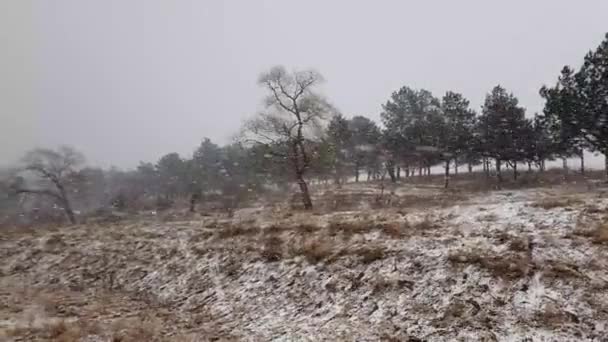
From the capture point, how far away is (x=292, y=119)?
85.5 ft

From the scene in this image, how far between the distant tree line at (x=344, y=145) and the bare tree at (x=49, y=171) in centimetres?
11

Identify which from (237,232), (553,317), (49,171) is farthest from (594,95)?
(49,171)

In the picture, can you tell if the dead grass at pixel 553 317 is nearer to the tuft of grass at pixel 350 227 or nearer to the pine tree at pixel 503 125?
the tuft of grass at pixel 350 227

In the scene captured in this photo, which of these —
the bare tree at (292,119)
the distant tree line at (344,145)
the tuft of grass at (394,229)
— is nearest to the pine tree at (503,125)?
the distant tree line at (344,145)

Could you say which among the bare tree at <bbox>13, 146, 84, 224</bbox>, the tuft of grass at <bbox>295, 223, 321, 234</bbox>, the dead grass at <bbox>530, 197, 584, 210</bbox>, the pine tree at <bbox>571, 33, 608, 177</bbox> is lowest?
the tuft of grass at <bbox>295, 223, 321, 234</bbox>

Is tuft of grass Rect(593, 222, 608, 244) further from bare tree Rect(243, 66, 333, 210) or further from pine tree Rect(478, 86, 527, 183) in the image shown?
pine tree Rect(478, 86, 527, 183)

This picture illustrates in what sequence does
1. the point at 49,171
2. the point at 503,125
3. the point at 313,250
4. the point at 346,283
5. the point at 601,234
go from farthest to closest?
the point at 49,171 < the point at 503,125 < the point at 313,250 < the point at 346,283 < the point at 601,234

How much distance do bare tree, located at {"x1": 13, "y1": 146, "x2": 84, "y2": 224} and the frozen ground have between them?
27264 millimetres

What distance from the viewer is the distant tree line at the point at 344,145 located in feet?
84.5

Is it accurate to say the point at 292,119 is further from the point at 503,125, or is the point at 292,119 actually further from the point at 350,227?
the point at 503,125

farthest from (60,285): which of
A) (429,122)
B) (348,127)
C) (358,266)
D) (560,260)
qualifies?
(348,127)

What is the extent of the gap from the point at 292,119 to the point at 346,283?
1811 centimetres

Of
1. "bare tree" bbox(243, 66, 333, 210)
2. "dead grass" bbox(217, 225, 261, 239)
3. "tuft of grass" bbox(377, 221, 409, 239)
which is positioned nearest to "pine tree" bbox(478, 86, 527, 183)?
"bare tree" bbox(243, 66, 333, 210)

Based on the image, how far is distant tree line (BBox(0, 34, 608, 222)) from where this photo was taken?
2575cm
